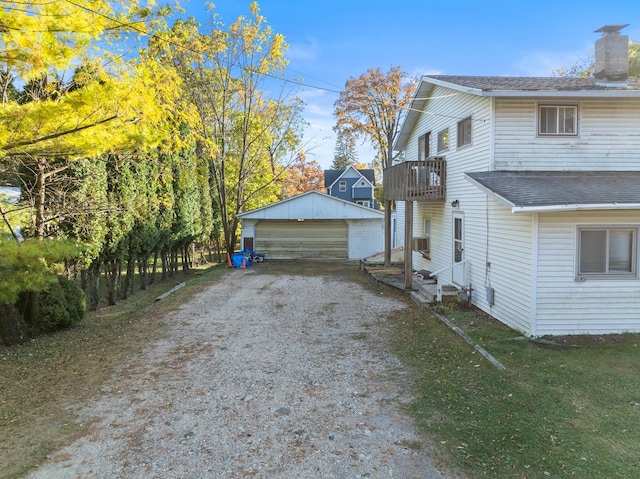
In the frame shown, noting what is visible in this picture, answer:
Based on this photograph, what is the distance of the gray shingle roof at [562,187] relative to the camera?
7.10m

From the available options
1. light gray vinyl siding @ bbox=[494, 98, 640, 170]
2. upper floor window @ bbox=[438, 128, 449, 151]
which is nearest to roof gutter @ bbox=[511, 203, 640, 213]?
light gray vinyl siding @ bbox=[494, 98, 640, 170]

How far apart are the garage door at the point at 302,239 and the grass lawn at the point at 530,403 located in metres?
14.9

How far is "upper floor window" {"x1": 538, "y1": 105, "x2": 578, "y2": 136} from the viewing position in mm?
9414

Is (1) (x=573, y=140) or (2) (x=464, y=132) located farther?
(2) (x=464, y=132)

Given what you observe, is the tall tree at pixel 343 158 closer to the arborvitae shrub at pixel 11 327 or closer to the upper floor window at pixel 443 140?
the upper floor window at pixel 443 140

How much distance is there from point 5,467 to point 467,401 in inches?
199

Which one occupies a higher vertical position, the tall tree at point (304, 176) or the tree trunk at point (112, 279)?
the tall tree at point (304, 176)

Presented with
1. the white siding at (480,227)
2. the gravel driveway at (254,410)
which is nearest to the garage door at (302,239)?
the white siding at (480,227)

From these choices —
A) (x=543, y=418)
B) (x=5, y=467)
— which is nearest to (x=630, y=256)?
(x=543, y=418)

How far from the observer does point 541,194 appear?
25.0 ft

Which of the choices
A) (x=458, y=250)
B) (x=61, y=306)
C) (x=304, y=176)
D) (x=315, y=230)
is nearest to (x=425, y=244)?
(x=458, y=250)

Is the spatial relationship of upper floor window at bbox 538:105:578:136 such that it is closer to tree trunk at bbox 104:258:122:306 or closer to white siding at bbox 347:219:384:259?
tree trunk at bbox 104:258:122:306

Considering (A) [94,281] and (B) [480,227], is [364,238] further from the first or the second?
(A) [94,281]

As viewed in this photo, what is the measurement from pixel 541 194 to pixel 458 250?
4.27 m
